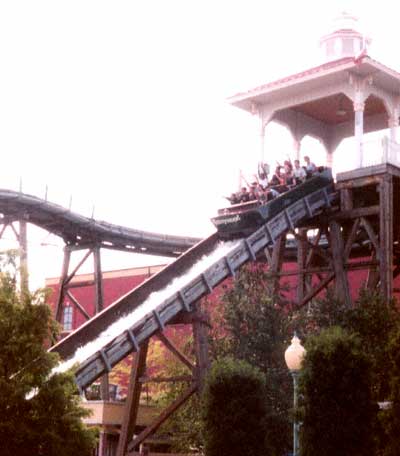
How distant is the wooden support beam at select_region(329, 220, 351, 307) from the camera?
31.3 m

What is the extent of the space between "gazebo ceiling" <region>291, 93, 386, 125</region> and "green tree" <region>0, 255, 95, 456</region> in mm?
19674

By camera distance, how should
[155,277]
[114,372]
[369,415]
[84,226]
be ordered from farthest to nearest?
[114,372] → [84,226] → [155,277] → [369,415]

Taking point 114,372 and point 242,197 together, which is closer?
point 242,197

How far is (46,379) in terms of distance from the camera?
16.8m

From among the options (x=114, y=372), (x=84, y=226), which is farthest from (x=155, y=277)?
(x=114, y=372)

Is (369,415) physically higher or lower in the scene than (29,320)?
lower

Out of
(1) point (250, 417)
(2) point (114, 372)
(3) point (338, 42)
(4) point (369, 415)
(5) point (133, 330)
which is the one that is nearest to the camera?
(4) point (369, 415)

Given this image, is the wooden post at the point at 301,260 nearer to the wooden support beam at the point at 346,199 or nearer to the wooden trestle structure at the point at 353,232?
the wooden trestle structure at the point at 353,232

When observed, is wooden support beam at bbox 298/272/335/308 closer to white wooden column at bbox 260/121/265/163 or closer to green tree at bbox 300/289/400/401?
green tree at bbox 300/289/400/401

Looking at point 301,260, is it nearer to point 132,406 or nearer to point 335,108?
point 335,108

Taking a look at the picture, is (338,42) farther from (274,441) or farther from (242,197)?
(274,441)

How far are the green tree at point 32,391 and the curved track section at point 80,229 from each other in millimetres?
14555

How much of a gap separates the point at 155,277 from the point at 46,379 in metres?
10.9

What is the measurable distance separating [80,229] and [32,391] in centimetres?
1829
